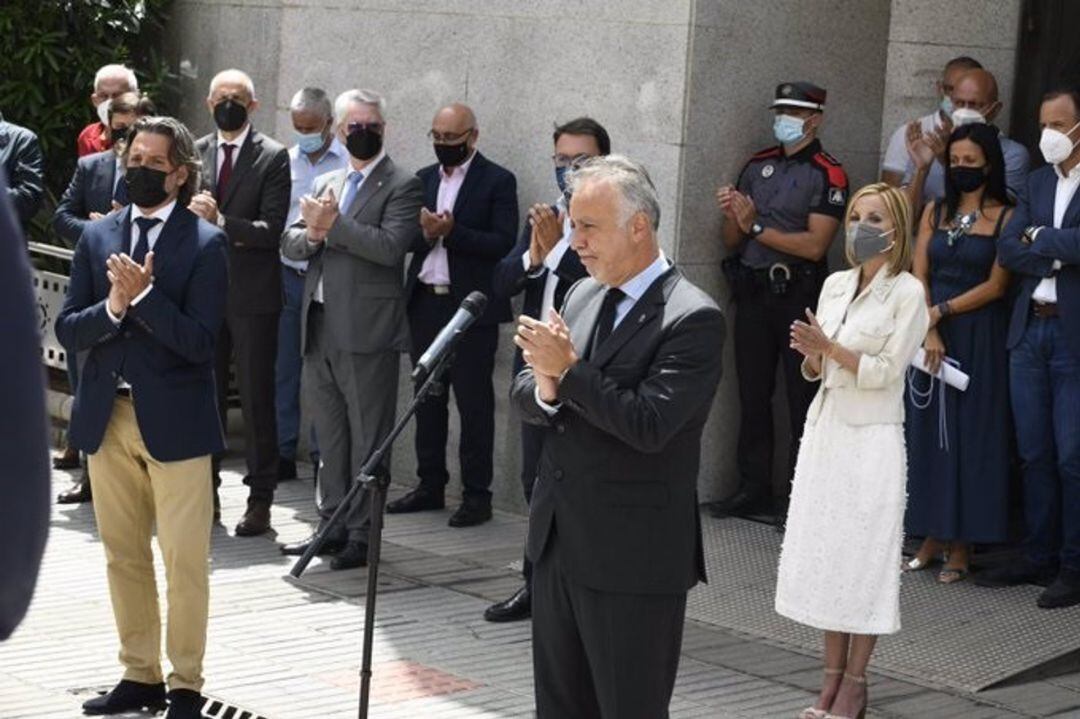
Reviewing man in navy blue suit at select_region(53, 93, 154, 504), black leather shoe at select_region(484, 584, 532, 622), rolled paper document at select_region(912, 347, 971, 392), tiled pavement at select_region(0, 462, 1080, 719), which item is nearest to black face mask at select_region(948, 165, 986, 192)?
rolled paper document at select_region(912, 347, 971, 392)

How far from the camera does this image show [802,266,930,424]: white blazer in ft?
23.2

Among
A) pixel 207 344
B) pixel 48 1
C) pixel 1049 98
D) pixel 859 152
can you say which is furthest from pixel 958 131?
pixel 48 1

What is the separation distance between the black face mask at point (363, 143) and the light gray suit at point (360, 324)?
8 centimetres

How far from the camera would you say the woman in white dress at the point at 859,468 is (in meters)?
7.07

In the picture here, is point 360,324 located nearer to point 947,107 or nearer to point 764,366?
point 764,366

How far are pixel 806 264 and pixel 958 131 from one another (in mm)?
1428

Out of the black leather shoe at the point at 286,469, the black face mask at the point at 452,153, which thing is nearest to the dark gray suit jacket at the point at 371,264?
the black face mask at the point at 452,153

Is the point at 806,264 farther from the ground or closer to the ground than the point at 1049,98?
closer to the ground

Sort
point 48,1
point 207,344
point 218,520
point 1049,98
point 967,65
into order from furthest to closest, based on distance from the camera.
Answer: point 48,1
point 218,520
point 967,65
point 1049,98
point 207,344

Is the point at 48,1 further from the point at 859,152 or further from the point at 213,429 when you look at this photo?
the point at 213,429

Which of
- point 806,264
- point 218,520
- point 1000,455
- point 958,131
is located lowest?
point 218,520

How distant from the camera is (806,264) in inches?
396

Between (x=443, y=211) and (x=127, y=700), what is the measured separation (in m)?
4.00

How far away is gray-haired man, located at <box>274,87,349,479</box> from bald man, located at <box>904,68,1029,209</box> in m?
3.27
